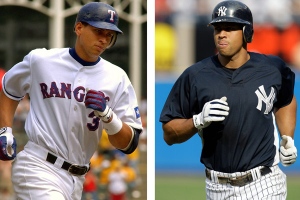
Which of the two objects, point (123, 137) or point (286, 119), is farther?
point (286, 119)

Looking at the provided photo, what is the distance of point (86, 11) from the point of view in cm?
505

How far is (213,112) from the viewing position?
4.43 meters

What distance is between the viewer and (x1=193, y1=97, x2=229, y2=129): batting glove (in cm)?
444

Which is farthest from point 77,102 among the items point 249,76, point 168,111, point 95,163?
point 95,163

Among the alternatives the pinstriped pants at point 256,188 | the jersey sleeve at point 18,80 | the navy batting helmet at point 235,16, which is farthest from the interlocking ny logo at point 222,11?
the jersey sleeve at point 18,80

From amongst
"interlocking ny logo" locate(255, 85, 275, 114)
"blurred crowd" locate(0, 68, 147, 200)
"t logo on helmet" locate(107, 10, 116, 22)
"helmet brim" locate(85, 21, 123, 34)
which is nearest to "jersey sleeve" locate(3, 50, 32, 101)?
"helmet brim" locate(85, 21, 123, 34)

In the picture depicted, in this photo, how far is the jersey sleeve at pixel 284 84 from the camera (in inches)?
197

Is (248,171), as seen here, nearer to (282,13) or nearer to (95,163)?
(95,163)

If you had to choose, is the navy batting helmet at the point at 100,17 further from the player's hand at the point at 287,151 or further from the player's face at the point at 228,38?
the player's hand at the point at 287,151

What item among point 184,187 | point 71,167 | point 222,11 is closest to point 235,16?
point 222,11

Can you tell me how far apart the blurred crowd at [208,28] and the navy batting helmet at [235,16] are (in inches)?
362

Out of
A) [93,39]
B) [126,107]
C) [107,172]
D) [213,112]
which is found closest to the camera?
[213,112]

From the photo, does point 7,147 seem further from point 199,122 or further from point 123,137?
point 199,122

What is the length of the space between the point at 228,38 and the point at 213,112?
2.06 ft
